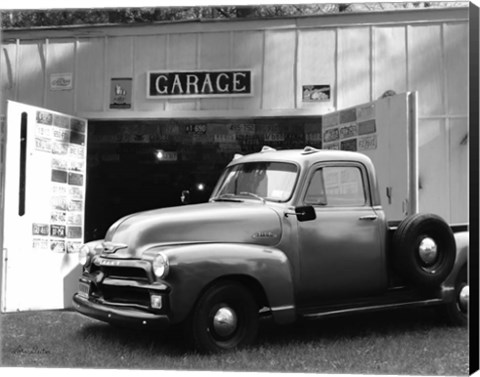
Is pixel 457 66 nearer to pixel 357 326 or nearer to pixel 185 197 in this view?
pixel 357 326

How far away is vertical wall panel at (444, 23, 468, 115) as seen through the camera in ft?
18.1

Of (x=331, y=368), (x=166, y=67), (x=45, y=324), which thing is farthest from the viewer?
(x=166, y=67)

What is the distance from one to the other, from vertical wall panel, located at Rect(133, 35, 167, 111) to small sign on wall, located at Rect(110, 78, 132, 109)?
7cm

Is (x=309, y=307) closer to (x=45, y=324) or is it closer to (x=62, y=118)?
(x=45, y=324)

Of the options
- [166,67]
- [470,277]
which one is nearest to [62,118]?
[166,67]

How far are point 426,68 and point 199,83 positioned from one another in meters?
1.94

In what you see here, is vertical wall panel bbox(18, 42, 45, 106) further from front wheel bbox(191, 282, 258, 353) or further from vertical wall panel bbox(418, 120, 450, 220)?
vertical wall panel bbox(418, 120, 450, 220)

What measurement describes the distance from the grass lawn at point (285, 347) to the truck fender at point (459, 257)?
0.89ft

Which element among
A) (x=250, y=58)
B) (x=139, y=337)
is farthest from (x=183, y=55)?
(x=139, y=337)

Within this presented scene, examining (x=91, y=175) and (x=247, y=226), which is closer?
(x=247, y=226)

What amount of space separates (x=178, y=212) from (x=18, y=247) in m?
1.79

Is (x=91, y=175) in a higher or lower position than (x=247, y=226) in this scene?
higher

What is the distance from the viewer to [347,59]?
5.93 metres
